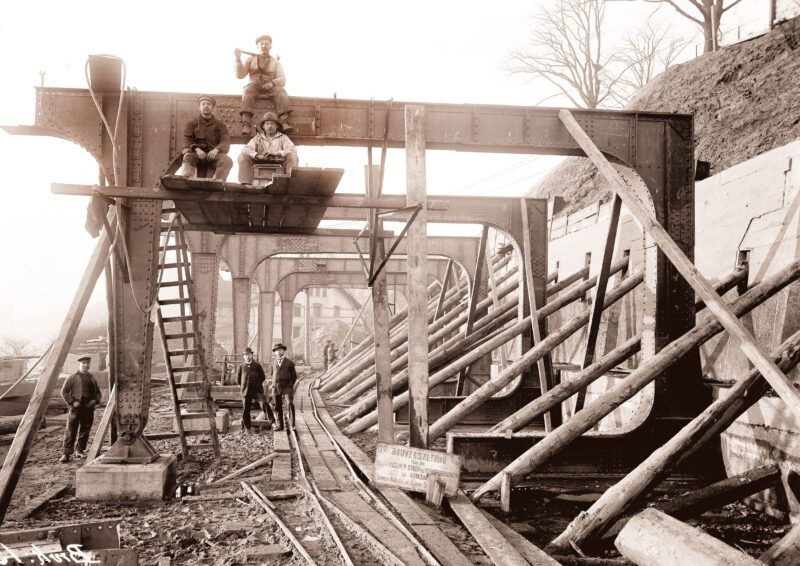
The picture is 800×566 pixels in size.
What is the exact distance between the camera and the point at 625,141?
8148 millimetres

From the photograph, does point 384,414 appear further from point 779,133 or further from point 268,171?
point 779,133

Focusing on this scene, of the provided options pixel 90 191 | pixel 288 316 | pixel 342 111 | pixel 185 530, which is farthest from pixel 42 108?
pixel 288 316

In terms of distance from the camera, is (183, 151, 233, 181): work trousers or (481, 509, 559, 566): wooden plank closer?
(481, 509, 559, 566): wooden plank

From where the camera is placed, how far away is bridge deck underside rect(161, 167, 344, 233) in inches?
235

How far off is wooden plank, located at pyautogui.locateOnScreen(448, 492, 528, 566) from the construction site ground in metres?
0.07

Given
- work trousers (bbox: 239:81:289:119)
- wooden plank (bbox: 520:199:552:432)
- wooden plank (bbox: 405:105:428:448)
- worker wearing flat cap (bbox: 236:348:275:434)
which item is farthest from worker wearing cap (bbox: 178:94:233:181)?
worker wearing flat cap (bbox: 236:348:275:434)

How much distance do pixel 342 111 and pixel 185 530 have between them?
4.91 m

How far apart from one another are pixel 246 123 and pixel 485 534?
16.6 feet

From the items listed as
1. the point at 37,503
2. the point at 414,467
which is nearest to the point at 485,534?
the point at 414,467

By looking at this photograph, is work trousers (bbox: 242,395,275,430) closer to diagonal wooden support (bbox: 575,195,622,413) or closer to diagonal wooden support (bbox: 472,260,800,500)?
diagonal wooden support (bbox: 575,195,622,413)

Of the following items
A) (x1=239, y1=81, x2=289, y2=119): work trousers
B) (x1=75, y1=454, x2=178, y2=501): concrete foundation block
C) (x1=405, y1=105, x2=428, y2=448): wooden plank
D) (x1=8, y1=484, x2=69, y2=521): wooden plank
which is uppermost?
(x1=239, y1=81, x2=289, y2=119): work trousers

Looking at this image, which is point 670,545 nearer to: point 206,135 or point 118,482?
point 118,482

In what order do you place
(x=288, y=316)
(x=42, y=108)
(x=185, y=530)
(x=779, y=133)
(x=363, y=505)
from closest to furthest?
1. (x=185, y=530)
2. (x=363, y=505)
3. (x=42, y=108)
4. (x=779, y=133)
5. (x=288, y=316)

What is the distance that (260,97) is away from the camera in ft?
23.8
